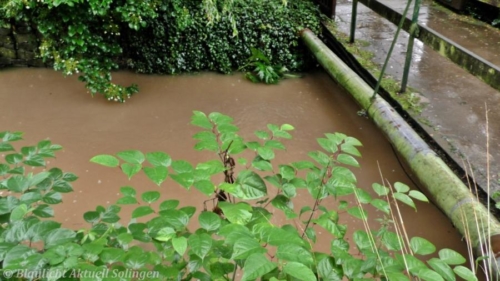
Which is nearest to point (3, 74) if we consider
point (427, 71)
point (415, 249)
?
point (427, 71)

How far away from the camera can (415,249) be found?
127 cm

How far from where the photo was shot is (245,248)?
3.44 ft

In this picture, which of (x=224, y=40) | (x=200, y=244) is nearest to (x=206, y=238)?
(x=200, y=244)

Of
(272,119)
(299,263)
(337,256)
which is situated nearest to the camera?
(299,263)

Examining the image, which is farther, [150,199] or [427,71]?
[427,71]

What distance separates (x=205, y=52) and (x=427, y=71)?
99.0 inches

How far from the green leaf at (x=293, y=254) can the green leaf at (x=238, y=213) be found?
8.1 inches

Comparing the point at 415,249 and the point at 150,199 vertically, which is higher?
the point at 150,199

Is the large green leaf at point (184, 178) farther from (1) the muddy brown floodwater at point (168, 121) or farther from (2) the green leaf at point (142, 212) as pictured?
(1) the muddy brown floodwater at point (168, 121)

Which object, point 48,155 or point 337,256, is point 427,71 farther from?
point 48,155

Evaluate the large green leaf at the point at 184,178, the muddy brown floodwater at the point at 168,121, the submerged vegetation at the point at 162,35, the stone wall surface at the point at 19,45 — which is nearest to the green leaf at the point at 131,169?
the large green leaf at the point at 184,178

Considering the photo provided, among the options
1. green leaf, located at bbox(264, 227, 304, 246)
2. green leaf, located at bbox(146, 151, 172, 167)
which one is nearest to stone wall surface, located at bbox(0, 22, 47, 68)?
green leaf, located at bbox(146, 151, 172, 167)

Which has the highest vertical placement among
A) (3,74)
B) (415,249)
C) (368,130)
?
(415,249)

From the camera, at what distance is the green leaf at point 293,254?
3.43ft
